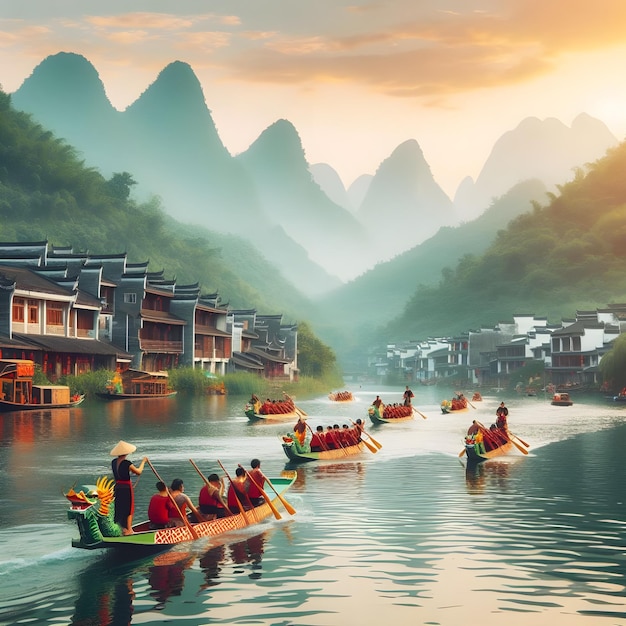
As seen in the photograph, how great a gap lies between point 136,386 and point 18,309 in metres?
14.0

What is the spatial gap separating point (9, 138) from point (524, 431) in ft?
404

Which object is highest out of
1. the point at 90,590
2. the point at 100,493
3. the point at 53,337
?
the point at 53,337

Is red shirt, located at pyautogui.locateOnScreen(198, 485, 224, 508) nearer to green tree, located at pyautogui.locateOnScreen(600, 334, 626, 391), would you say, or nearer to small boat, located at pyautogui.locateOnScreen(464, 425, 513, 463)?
small boat, located at pyautogui.locateOnScreen(464, 425, 513, 463)

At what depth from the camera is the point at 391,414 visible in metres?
64.2

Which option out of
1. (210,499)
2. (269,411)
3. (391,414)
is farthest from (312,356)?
(210,499)

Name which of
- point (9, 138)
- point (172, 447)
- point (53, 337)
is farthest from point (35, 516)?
point (9, 138)

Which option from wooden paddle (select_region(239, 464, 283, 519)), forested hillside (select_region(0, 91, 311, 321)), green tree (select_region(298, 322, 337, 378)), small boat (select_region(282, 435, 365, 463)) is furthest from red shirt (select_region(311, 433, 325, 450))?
green tree (select_region(298, 322, 337, 378))

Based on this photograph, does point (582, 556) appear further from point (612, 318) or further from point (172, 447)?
point (612, 318)

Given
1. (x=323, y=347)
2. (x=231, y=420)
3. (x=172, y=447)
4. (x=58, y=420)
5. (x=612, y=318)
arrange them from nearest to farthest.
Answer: (x=172, y=447) < (x=58, y=420) < (x=231, y=420) < (x=612, y=318) < (x=323, y=347)

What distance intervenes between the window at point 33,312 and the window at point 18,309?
3.56 ft

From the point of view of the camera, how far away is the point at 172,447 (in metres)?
43.9

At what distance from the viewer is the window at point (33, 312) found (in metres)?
74.9

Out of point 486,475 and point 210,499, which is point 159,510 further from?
point 486,475

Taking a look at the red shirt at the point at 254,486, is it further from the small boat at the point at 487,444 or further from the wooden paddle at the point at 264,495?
the small boat at the point at 487,444
